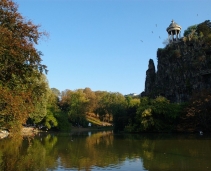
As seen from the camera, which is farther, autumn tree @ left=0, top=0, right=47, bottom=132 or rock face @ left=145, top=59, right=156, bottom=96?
rock face @ left=145, top=59, right=156, bottom=96

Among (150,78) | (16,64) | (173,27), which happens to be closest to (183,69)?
(150,78)

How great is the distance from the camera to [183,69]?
6006cm

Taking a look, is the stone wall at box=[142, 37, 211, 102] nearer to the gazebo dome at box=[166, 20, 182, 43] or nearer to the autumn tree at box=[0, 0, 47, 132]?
the gazebo dome at box=[166, 20, 182, 43]

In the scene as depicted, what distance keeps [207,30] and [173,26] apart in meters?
8.27

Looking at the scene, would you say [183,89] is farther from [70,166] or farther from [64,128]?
[70,166]

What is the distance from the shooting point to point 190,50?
199ft

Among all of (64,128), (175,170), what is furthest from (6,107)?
(64,128)

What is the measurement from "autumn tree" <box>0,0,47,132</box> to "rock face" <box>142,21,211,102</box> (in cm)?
4814

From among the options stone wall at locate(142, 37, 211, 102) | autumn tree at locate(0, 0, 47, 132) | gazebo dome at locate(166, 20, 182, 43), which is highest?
gazebo dome at locate(166, 20, 182, 43)

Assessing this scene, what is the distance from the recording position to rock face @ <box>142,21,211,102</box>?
57.1 metres

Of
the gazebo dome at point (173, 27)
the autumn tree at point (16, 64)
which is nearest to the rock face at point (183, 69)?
the gazebo dome at point (173, 27)

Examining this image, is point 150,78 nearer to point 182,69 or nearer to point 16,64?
point 182,69

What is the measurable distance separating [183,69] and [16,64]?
52.7m

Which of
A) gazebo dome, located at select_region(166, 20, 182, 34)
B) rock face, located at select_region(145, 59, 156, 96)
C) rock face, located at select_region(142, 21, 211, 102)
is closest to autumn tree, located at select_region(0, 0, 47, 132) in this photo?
rock face, located at select_region(142, 21, 211, 102)
